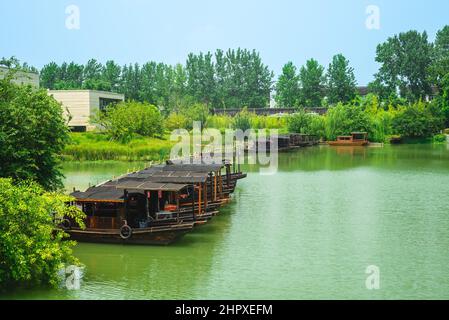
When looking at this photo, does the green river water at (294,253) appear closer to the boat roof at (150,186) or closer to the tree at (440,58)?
the boat roof at (150,186)

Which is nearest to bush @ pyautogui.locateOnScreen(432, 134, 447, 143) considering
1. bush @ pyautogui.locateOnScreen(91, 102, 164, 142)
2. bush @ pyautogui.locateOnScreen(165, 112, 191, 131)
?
bush @ pyautogui.locateOnScreen(165, 112, 191, 131)

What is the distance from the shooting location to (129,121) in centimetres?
4716

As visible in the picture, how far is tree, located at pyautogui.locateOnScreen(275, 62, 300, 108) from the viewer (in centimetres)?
9294

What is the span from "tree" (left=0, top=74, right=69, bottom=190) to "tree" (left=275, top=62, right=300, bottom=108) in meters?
71.2

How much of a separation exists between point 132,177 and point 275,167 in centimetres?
1873

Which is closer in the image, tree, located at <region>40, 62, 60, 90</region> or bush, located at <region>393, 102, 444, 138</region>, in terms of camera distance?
bush, located at <region>393, 102, 444, 138</region>

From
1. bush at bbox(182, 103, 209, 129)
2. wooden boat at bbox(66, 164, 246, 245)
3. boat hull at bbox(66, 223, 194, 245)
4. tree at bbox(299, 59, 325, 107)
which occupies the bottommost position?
boat hull at bbox(66, 223, 194, 245)

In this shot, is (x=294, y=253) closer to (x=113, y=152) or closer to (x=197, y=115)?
(x=113, y=152)

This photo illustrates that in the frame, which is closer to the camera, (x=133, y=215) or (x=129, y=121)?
(x=133, y=215)

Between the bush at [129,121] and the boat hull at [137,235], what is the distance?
28.6m

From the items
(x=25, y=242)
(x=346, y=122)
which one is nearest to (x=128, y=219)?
(x=25, y=242)

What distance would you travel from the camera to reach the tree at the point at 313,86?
90.5 m

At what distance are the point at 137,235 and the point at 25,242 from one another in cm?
460

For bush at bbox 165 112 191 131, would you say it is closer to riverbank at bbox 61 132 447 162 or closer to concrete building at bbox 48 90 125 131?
concrete building at bbox 48 90 125 131
